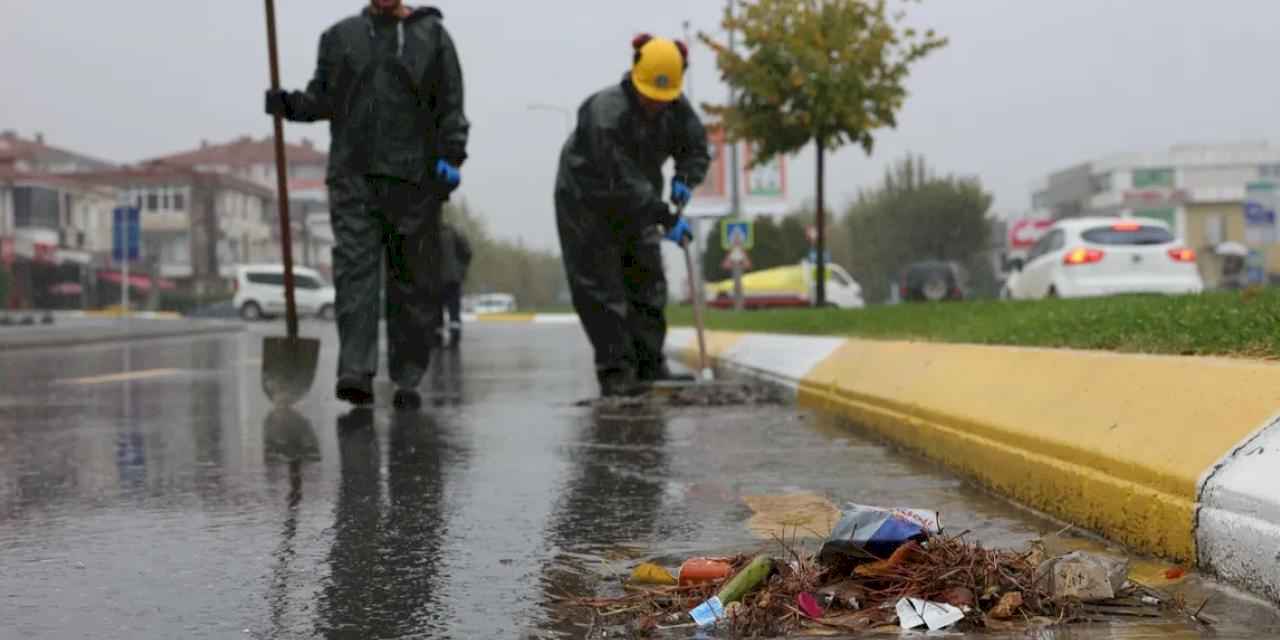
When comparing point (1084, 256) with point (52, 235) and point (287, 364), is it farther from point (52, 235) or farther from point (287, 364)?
point (52, 235)

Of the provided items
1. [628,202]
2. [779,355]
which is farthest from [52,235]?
[628,202]

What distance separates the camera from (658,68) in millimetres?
9016

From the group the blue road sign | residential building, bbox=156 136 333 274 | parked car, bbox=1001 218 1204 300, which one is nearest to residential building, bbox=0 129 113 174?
residential building, bbox=156 136 333 274

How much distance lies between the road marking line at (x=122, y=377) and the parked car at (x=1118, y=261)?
11.3m


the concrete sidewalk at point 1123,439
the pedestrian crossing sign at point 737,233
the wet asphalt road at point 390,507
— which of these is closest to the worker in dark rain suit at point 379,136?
the wet asphalt road at point 390,507

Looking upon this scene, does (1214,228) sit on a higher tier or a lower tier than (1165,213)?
lower

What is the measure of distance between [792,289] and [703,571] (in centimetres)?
4361

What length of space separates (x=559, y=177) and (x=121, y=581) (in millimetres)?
6330

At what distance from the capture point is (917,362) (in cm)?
723

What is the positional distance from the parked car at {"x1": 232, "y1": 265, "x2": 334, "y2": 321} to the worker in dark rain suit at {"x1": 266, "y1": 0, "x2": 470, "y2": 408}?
1895 inches

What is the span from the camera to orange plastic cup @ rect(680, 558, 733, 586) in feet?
11.0

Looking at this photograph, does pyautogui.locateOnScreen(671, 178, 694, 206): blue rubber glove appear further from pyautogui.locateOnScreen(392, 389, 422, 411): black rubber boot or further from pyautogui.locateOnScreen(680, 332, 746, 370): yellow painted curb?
pyautogui.locateOnScreen(680, 332, 746, 370): yellow painted curb

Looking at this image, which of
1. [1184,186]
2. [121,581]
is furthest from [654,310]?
[1184,186]

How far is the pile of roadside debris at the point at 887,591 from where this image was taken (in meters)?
3.06
